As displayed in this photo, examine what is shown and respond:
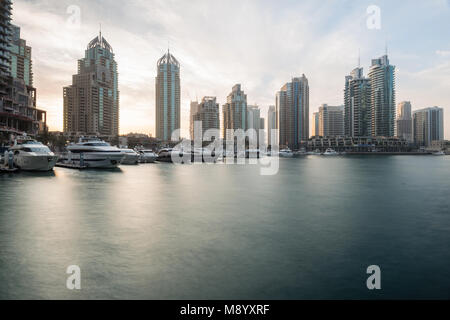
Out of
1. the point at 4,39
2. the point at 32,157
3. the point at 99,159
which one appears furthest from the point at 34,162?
the point at 4,39

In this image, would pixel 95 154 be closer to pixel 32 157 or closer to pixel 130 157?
pixel 32 157

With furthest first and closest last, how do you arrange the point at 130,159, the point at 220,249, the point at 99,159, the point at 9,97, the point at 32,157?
the point at 9,97 < the point at 130,159 < the point at 99,159 < the point at 32,157 < the point at 220,249

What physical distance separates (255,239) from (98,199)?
39.1 ft

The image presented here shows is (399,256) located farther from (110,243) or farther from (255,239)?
(110,243)

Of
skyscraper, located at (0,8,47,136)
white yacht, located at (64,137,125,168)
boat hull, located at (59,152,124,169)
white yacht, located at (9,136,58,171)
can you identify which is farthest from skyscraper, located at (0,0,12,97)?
white yacht, located at (9,136,58,171)

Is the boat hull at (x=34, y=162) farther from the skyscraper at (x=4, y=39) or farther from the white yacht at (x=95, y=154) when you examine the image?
the skyscraper at (x=4, y=39)

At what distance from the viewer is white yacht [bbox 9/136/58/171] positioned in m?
33.3

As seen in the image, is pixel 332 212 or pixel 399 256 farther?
pixel 332 212

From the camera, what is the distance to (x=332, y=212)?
1564 cm

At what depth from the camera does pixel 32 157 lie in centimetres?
3331

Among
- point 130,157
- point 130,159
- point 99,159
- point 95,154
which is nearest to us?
point 95,154

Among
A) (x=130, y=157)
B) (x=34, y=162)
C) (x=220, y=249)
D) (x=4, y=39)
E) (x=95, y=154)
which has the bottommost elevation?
(x=220, y=249)
